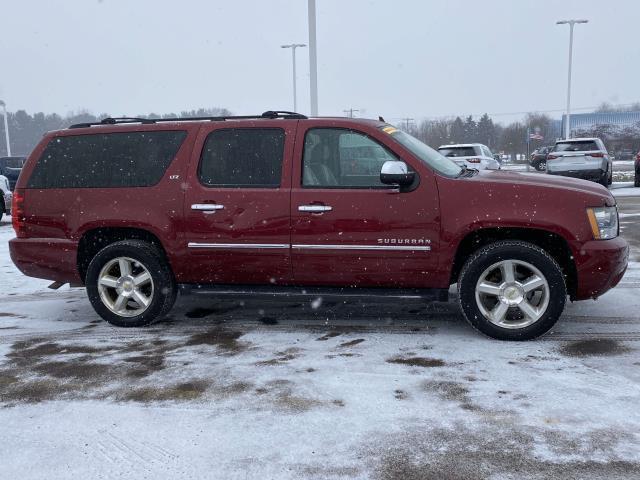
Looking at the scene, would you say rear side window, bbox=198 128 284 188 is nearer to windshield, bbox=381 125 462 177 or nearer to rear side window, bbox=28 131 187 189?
rear side window, bbox=28 131 187 189

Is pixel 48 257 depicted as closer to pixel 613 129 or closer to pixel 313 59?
pixel 313 59

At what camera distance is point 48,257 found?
551 cm

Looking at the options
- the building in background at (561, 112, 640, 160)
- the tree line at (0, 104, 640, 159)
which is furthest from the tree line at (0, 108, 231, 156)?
the building in background at (561, 112, 640, 160)

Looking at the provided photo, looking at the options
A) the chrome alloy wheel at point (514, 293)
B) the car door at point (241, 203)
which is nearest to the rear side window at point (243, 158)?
the car door at point (241, 203)

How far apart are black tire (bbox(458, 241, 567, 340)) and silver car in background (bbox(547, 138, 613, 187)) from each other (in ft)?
50.6

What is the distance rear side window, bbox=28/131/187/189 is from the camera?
5281 millimetres

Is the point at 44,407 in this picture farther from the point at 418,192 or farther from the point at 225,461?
the point at 418,192

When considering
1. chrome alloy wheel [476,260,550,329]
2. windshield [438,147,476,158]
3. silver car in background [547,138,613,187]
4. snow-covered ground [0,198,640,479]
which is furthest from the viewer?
silver car in background [547,138,613,187]

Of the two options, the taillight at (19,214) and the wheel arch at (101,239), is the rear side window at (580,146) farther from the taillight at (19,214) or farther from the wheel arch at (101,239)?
the taillight at (19,214)

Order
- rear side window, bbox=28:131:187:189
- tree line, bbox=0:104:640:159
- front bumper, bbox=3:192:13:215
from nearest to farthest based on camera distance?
rear side window, bbox=28:131:187:189 → front bumper, bbox=3:192:13:215 → tree line, bbox=0:104:640:159

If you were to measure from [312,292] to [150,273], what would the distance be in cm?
145

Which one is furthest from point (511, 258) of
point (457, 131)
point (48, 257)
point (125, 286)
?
point (457, 131)

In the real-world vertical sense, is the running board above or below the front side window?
below

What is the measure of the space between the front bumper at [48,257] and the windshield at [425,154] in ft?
9.76
